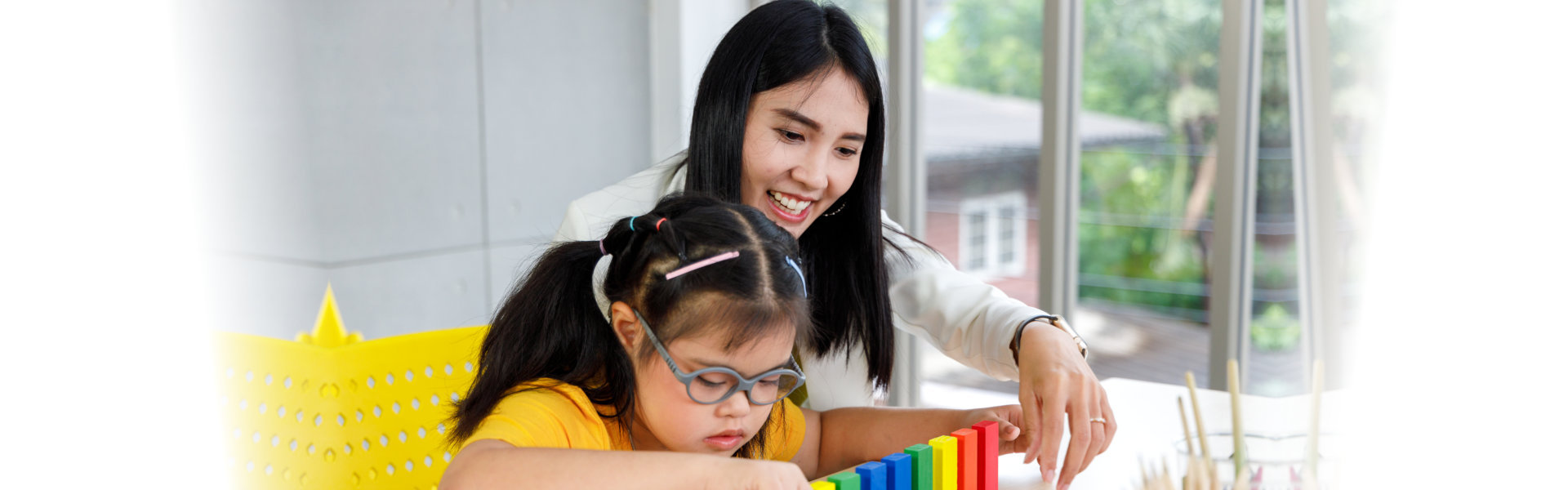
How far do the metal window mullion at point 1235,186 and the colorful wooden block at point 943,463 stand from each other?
184 cm

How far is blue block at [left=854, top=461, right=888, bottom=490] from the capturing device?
83 centimetres

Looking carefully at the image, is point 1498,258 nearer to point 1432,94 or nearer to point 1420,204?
point 1420,204

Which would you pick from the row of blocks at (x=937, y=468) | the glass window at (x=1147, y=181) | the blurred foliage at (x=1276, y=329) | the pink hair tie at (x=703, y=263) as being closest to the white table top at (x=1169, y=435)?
the row of blocks at (x=937, y=468)

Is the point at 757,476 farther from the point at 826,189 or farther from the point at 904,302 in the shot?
the point at 904,302

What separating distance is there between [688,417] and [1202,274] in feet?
9.05

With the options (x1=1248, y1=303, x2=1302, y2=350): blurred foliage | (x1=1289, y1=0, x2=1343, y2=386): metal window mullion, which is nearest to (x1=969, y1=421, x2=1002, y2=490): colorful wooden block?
(x1=1289, y1=0, x2=1343, y2=386): metal window mullion

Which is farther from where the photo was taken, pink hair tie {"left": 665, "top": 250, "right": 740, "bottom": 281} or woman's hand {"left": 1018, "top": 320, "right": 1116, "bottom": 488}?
woman's hand {"left": 1018, "top": 320, "right": 1116, "bottom": 488}

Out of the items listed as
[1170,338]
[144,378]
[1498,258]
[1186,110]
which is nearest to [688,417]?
[144,378]

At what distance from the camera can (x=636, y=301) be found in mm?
1045

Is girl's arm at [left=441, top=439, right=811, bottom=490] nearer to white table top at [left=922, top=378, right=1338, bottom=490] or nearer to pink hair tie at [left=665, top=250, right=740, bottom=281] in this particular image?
pink hair tie at [left=665, top=250, right=740, bottom=281]

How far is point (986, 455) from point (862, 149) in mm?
515

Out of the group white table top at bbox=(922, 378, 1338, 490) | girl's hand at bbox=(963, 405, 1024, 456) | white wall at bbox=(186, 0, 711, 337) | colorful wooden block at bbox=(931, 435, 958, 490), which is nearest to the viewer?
white table top at bbox=(922, 378, 1338, 490)

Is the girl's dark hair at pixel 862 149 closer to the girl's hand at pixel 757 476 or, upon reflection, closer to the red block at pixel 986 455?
the red block at pixel 986 455

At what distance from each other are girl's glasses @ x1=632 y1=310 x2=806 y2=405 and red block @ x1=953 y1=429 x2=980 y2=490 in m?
0.17
